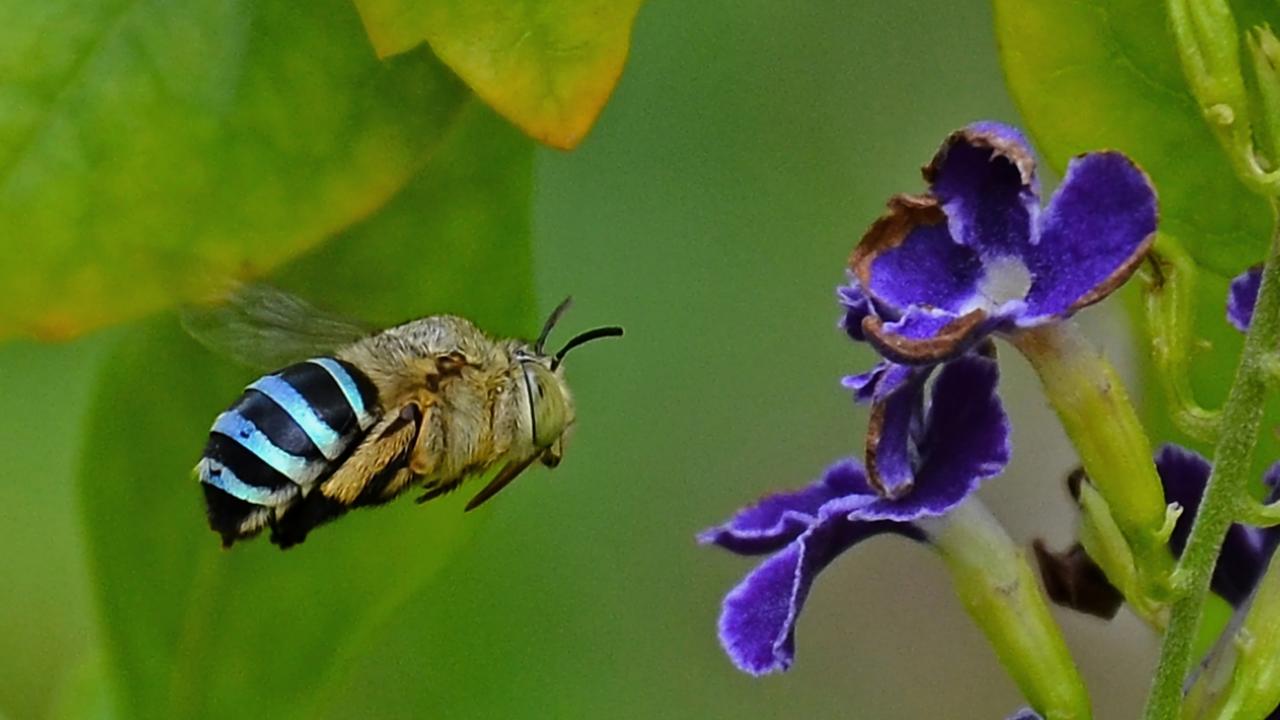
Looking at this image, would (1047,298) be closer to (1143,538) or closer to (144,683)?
(1143,538)

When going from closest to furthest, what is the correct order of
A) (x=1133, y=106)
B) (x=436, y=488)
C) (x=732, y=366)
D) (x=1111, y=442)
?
(x=1111, y=442)
(x=1133, y=106)
(x=436, y=488)
(x=732, y=366)

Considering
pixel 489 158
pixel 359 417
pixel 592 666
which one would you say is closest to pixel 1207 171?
pixel 489 158

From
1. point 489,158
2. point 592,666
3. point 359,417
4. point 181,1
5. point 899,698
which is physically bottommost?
point 899,698

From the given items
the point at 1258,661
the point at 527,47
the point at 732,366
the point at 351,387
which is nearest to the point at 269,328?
the point at 351,387

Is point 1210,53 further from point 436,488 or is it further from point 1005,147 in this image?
point 436,488

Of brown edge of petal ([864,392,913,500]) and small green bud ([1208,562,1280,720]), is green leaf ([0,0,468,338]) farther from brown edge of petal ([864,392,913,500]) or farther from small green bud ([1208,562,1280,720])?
small green bud ([1208,562,1280,720])

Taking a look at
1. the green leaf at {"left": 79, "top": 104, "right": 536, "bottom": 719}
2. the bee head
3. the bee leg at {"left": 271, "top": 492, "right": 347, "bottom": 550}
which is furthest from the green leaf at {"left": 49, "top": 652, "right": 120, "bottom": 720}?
the bee head

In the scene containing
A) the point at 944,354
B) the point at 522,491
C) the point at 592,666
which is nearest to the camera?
the point at 944,354
